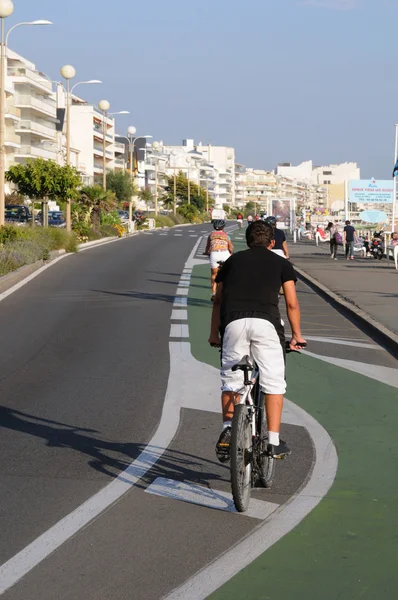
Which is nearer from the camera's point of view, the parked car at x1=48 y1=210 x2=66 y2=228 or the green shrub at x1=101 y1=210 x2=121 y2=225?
the green shrub at x1=101 y1=210 x2=121 y2=225

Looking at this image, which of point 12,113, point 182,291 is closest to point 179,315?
point 182,291

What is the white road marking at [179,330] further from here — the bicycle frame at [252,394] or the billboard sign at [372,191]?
the billboard sign at [372,191]

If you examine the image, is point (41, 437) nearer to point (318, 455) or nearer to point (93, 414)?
point (93, 414)

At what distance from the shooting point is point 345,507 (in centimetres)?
662

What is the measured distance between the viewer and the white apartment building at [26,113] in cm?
11231

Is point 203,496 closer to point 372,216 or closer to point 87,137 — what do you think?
point 372,216

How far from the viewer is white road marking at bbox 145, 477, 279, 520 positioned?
6574 mm

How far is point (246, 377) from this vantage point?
6.78m

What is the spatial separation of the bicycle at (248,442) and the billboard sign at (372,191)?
59.2m

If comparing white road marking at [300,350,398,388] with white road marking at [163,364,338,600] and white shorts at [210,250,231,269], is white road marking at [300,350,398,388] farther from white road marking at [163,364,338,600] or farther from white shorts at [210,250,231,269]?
white shorts at [210,250,231,269]

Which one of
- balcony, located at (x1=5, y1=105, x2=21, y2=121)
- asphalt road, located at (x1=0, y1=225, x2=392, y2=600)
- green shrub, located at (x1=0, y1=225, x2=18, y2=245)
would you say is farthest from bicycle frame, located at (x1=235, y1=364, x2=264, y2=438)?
balcony, located at (x1=5, y1=105, x2=21, y2=121)

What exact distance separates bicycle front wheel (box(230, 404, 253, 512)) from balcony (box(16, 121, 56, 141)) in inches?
4320

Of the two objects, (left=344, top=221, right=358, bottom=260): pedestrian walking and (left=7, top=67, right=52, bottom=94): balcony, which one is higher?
(left=7, top=67, right=52, bottom=94): balcony

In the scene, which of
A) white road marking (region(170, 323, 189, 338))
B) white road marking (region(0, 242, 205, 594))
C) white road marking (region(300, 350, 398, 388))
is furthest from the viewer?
white road marking (region(170, 323, 189, 338))
